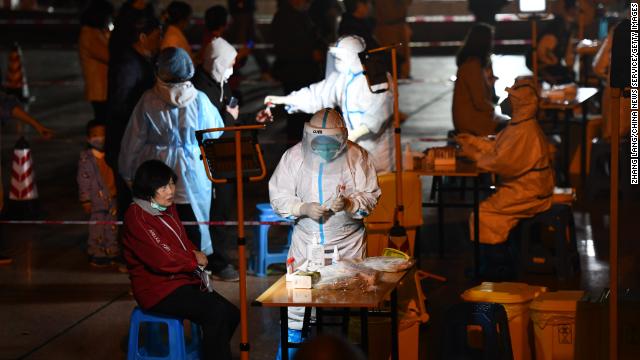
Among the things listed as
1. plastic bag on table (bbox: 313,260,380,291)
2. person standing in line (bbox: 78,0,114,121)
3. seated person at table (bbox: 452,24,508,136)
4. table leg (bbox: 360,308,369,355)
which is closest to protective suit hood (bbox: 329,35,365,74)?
seated person at table (bbox: 452,24,508,136)

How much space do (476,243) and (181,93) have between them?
2.83 m

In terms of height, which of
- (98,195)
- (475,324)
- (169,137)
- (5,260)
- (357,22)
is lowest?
(5,260)

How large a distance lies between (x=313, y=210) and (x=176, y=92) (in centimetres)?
244

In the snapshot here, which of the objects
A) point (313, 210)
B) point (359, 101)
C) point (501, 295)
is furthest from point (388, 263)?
point (359, 101)

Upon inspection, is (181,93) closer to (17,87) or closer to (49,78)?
(17,87)

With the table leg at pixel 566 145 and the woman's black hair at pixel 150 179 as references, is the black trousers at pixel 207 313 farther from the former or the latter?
the table leg at pixel 566 145

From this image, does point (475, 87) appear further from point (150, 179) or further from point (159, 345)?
point (150, 179)

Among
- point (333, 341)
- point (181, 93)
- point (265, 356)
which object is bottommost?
point (265, 356)

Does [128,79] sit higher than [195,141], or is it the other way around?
[128,79]

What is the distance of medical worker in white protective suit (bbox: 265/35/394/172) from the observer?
411 inches

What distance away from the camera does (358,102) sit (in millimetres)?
10492

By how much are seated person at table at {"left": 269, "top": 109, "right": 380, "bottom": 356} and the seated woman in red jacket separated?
2.00ft

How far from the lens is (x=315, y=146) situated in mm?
7906

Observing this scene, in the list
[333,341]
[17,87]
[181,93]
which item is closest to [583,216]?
[181,93]
